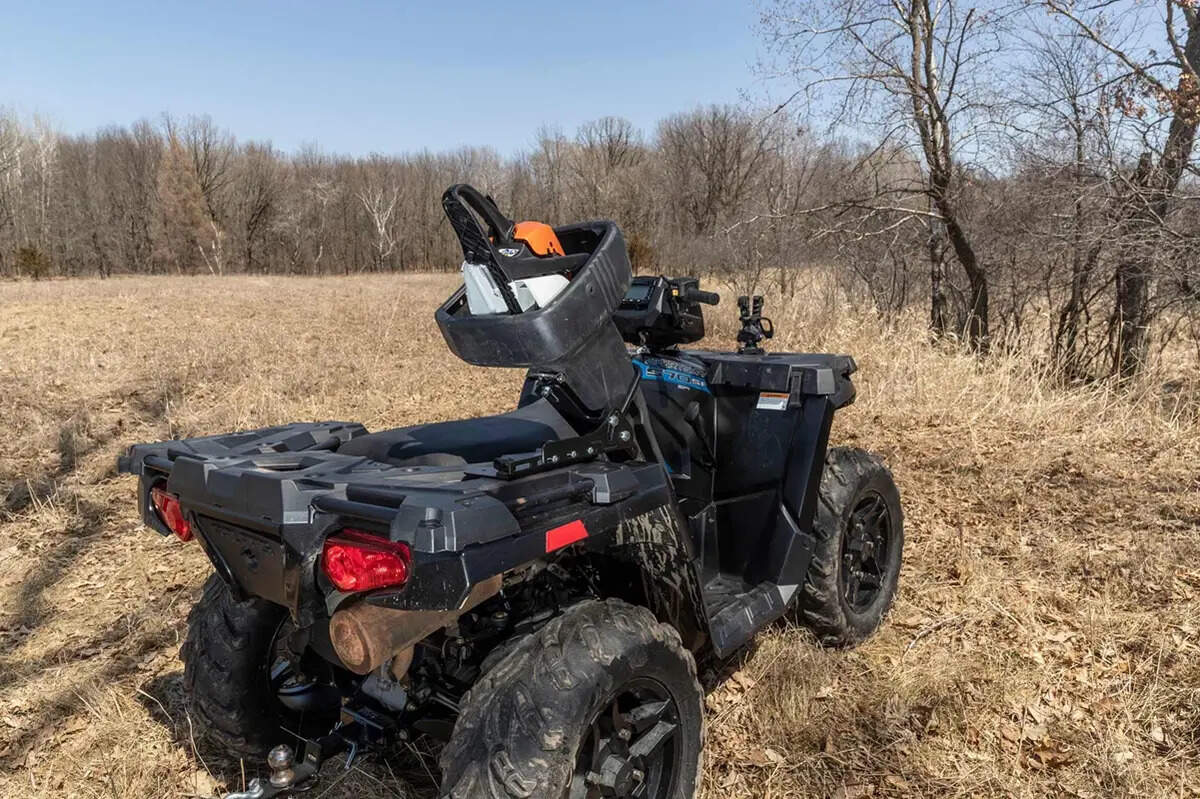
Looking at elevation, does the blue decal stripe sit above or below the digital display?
below

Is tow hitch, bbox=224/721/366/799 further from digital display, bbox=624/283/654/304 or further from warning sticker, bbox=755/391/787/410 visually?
warning sticker, bbox=755/391/787/410

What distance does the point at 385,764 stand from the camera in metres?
2.77

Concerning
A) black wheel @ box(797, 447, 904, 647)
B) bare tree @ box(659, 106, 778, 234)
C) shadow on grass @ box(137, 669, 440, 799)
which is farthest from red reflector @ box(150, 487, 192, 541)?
bare tree @ box(659, 106, 778, 234)

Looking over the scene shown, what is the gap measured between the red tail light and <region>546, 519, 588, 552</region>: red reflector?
0.32m

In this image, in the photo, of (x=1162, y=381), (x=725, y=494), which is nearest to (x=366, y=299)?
(x=1162, y=381)

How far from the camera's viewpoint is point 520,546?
1722 mm

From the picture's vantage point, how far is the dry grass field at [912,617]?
2.78 metres

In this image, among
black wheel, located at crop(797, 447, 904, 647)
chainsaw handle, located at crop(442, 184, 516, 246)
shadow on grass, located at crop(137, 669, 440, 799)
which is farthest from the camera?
black wheel, located at crop(797, 447, 904, 647)

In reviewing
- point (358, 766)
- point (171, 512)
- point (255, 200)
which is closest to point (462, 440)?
point (171, 512)

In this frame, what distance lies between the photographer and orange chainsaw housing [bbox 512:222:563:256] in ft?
6.83

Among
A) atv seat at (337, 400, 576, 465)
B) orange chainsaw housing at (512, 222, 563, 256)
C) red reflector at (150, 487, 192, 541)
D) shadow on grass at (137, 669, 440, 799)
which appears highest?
orange chainsaw housing at (512, 222, 563, 256)

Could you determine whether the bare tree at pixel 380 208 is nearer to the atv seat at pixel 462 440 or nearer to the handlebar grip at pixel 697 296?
the handlebar grip at pixel 697 296

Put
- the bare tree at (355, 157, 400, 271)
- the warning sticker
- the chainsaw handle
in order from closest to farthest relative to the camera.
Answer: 1. the chainsaw handle
2. the warning sticker
3. the bare tree at (355, 157, 400, 271)

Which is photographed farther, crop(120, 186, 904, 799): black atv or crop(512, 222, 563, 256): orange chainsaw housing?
crop(512, 222, 563, 256): orange chainsaw housing
